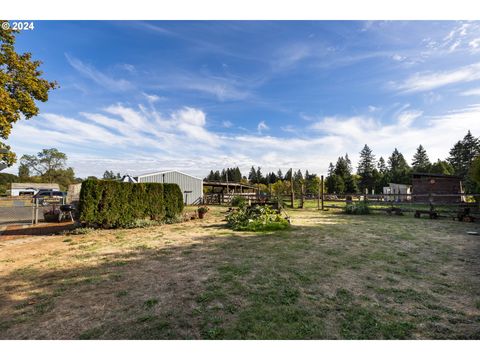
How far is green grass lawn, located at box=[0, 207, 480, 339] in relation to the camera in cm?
269

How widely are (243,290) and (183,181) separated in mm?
25887

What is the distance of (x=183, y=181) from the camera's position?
28.6 m

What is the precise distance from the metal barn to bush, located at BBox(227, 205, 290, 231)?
16.2 metres

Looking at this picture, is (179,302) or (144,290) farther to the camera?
(144,290)

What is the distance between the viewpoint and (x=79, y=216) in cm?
962

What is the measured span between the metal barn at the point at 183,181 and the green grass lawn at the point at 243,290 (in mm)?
19627

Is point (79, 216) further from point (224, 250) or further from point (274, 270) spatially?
point (274, 270)

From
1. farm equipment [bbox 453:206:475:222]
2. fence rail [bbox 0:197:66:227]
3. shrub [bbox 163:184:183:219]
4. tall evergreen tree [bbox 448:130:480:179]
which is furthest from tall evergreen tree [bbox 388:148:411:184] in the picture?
fence rail [bbox 0:197:66:227]

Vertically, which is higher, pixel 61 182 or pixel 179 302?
pixel 61 182

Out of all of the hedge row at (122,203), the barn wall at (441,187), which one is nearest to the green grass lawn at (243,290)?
the hedge row at (122,203)

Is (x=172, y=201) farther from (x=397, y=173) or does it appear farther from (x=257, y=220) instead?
(x=397, y=173)

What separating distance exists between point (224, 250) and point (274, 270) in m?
2.04

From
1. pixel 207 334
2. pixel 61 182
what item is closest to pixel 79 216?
pixel 207 334
